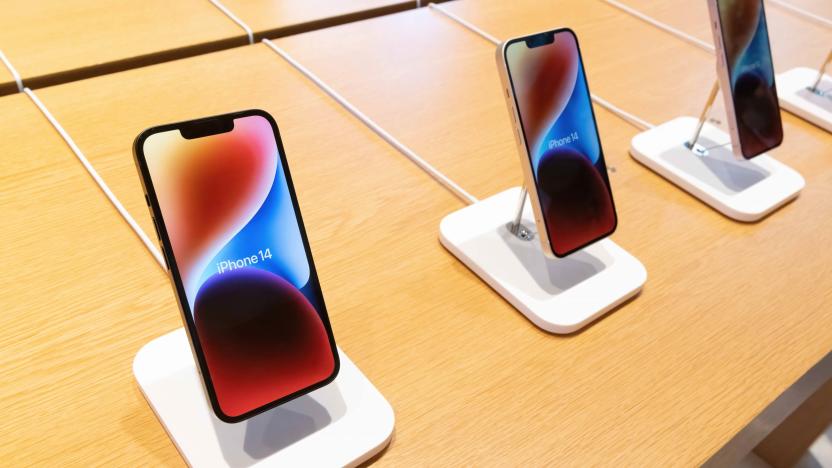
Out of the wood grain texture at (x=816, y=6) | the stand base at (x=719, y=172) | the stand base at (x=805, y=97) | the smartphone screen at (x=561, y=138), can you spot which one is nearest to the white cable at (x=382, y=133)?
the smartphone screen at (x=561, y=138)

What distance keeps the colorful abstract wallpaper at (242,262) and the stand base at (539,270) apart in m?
0.22

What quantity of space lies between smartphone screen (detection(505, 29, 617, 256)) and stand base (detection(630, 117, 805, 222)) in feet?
0.69

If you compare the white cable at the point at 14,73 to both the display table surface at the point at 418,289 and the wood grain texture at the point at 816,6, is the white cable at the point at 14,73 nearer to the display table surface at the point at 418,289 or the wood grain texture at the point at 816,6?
the display table surface at the point at 418,289

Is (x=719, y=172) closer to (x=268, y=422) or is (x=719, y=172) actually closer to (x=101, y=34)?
(x=268, y=422)

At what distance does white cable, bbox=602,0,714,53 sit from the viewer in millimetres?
1182

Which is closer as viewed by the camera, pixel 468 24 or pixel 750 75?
pixel 750 75

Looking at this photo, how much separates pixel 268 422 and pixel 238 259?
128 mm

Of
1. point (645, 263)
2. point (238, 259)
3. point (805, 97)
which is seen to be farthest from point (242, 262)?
point (805, 97)

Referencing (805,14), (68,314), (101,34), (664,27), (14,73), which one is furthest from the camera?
(805,14)

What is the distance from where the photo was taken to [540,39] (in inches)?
24.4

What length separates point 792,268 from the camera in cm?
74

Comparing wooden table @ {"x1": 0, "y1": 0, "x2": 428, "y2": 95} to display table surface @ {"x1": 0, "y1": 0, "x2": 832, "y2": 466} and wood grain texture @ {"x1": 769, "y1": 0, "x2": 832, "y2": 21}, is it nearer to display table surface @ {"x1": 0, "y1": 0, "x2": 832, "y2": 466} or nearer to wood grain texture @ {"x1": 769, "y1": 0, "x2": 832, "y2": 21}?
display table surface @ {"x1": 0, "y1": 0, "x2": 832, "y2": 466}

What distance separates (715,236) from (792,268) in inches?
3.4

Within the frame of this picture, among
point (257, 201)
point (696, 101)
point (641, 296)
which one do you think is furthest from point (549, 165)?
point (696, 101)
